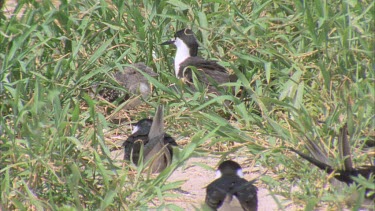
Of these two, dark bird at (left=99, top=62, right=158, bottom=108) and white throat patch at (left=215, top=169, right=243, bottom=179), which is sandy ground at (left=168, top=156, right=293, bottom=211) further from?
dark bird at (left=99, top=62, right=158, bottom=108)

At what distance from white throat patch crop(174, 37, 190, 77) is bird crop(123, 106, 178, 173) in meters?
1.07

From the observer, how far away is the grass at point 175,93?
17.4ft

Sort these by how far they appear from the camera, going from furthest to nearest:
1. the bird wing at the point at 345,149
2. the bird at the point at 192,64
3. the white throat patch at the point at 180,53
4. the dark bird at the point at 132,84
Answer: the white throat patch at the point at 180,53 → the dark bird at the point at 132,84 → the bird at the point at 192,64 → the bird wing at the point at 345,149

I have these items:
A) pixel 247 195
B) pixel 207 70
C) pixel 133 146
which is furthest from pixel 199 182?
pixel 207 70

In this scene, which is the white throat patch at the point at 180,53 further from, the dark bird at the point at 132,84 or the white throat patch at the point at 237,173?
the white throat patch at the point at 237,173

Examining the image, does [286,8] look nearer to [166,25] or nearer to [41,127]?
[166,25]

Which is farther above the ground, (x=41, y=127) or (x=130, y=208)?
(x=41, y=127)

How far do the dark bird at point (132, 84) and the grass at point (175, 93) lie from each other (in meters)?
0.10

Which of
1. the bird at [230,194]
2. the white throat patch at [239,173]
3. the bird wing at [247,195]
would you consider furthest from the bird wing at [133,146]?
the bird wing at [247,195]

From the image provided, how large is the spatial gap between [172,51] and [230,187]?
8.84ft

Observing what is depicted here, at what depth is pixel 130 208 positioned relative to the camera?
511 cm

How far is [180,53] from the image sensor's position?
767 cm

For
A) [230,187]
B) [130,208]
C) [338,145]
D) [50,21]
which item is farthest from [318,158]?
[50,21]

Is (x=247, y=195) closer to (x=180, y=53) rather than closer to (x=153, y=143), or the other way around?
(x=153, y=143)
